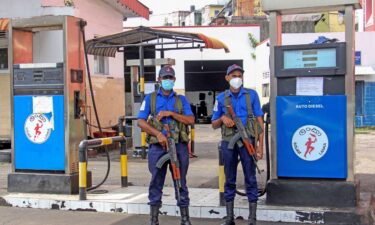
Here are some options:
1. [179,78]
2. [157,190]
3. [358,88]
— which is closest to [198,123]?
[179,78]

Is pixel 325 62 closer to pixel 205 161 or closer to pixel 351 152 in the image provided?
pixel 351 152

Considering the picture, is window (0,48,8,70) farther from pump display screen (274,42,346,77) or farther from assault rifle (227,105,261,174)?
assault rifle (227,105,261,174)

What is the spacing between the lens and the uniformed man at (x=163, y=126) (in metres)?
6.30

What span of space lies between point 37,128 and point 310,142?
412 cm

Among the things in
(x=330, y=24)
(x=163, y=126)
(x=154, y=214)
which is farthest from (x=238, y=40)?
(x=154, y=214)

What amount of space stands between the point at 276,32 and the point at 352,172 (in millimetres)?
2105

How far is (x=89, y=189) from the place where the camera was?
8.45 metres

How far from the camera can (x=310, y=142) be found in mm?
6961

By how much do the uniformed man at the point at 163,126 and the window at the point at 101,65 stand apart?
11052mm

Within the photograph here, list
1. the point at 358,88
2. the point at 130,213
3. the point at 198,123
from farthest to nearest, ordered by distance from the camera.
A: 1. the point at 198,123
2. the point at 358,88
3. the point at 130,213

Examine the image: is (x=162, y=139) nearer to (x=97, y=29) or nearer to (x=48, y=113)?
(x=48, y=113)

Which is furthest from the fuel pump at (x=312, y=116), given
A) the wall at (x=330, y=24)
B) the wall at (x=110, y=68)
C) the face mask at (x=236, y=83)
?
the wall at (x=330, y=24)

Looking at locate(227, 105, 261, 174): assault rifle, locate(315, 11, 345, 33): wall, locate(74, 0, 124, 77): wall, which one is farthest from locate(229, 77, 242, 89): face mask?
locate(315, 11, 345, 33): wall

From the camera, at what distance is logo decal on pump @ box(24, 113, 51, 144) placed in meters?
8.15
